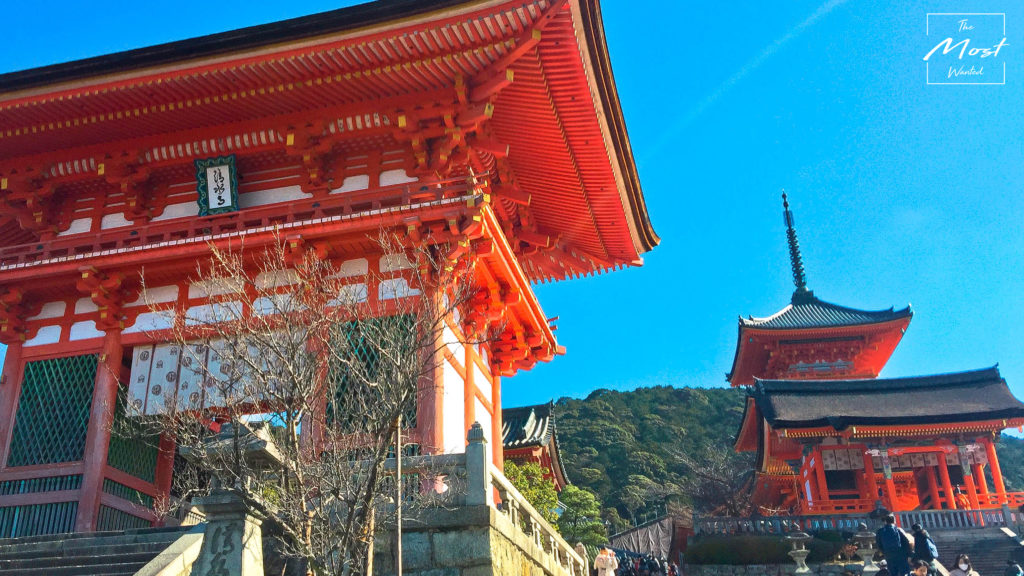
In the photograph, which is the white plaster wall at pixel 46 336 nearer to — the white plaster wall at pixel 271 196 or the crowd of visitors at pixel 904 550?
the white plaster wall at pixel 271 196

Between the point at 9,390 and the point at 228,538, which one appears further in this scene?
the point at 9,390

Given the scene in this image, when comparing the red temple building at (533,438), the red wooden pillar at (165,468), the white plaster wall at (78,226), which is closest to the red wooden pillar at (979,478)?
the red temple building at (533,438)

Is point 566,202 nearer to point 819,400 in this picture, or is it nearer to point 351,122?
point 351,122

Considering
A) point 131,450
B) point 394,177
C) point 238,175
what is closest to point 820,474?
point 394,177

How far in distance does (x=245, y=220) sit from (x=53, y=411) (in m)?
4.73

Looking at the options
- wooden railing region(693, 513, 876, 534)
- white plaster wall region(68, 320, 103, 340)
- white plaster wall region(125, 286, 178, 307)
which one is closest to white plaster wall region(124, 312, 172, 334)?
white plaster wall region(125, 286, 178, 307)

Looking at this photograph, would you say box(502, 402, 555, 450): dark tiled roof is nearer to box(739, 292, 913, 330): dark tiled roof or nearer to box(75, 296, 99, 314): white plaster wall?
box(739, 292, 913, 330): dark tiled roof

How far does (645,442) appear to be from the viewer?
72.8m

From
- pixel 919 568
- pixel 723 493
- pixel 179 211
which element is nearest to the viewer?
pixel 919 568

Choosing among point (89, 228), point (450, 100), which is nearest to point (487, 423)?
point (450, 100)

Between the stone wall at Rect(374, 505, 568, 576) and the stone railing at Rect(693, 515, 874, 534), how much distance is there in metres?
18.6

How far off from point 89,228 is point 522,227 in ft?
28.9

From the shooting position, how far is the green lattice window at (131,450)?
13.6m

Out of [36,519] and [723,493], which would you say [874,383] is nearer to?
[723,493]
